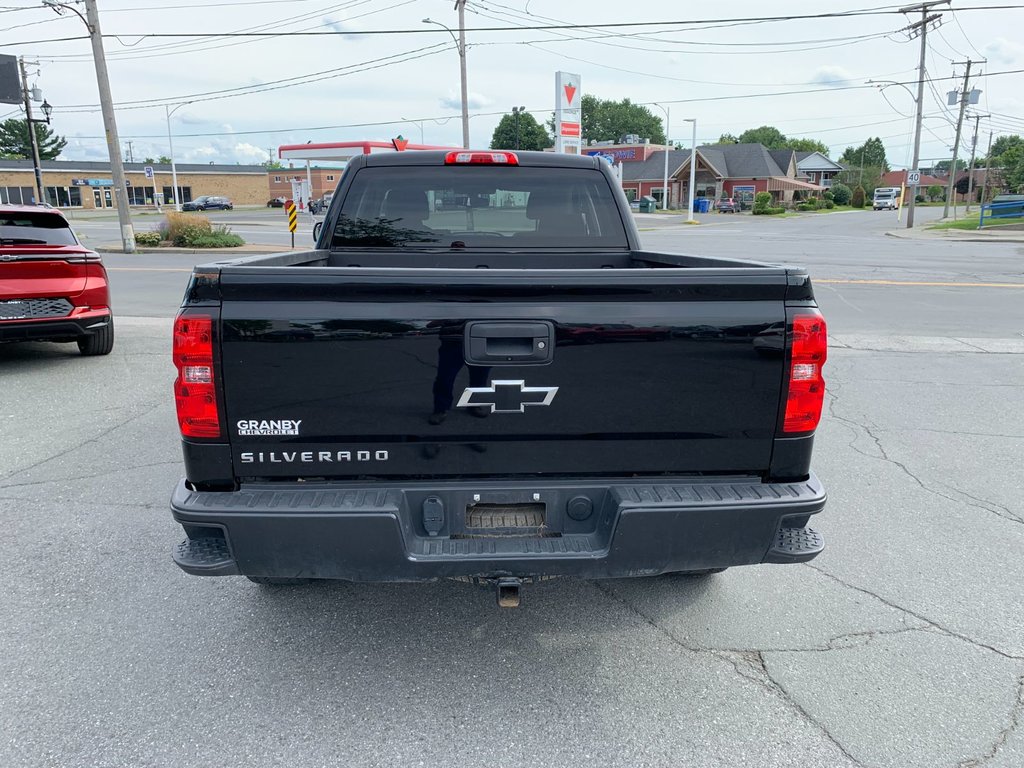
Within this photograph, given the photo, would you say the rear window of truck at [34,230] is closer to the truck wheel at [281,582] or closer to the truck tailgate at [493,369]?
the truck wheel at [281,582]

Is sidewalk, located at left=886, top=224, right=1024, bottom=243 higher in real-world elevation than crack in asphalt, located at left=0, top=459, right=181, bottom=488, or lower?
higher

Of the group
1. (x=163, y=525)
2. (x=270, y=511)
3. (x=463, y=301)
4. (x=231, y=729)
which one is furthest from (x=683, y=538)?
(x=163, y=525)

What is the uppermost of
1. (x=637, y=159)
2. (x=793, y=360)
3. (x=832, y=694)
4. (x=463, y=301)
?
(x=637, y=159)

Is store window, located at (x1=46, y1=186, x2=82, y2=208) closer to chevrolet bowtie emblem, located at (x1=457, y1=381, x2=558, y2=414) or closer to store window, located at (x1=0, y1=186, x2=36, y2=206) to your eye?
store window, located at (x1=0, y1=186, x2=36, y2=206)

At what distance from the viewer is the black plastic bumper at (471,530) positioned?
8.45ft

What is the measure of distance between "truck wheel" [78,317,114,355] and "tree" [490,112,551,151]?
96.2 meters

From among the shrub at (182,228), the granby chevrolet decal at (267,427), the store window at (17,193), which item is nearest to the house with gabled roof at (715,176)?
the shrub at (182,228)

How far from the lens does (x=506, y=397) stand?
2.62 meters

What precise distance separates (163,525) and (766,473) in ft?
11.3

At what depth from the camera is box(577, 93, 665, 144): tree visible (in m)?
130

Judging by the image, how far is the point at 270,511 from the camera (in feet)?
8.37

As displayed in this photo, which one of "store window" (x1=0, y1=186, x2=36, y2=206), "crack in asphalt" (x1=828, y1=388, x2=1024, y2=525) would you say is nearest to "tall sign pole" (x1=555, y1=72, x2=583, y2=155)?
"crack in asphalt" (x1=828, y1=388, x2=1024, y2=525)

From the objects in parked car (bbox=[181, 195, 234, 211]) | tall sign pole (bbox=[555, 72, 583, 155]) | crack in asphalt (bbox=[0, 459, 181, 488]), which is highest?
tall sign pole (bbox=[555, 72, 583, 155])

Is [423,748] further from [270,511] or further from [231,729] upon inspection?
[270,511]
